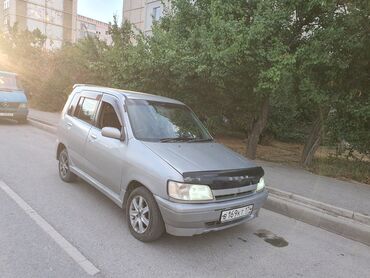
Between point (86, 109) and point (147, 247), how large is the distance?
2.70 m

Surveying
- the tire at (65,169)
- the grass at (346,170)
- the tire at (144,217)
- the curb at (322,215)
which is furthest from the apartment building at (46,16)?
the tire at (144,217)

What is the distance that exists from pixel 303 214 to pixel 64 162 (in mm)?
4108

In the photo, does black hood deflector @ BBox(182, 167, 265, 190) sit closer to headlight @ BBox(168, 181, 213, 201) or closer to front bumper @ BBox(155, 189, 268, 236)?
headlight @ BBox(168, 181, 213, 201)

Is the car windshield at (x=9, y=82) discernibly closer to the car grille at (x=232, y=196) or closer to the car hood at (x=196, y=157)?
the car hood at (x=196, y=157)

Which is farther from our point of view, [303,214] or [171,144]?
[303,214]

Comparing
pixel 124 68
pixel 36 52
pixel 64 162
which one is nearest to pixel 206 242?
pixel 64 162

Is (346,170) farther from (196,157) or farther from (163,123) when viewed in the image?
(196,157)

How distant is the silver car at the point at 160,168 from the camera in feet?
11.6

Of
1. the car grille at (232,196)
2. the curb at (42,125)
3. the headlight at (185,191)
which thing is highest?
the headlight at (185,191)

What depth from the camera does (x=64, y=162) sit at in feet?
19.5

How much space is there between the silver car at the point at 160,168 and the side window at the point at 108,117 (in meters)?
0.01

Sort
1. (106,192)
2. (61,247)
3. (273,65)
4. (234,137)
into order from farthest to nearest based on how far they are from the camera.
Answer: (234,137) < (273,65) < (106,192) < (61,247)

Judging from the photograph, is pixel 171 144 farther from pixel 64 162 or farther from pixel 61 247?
pixel 64 162

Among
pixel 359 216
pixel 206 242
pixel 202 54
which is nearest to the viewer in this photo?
pixel 206 242
